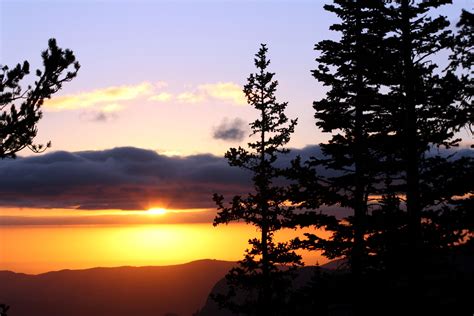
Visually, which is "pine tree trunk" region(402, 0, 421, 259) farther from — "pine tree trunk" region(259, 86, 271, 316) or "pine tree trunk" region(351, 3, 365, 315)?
"pine tree trunk" region(259, 86, 271, 316)

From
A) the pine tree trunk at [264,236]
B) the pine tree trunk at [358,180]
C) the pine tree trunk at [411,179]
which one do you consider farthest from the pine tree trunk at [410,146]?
the pine tree trunk at [264,236]

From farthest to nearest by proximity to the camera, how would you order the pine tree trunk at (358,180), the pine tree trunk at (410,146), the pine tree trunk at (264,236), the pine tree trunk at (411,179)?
the pine tree trunk at (264,236), the pine tree trunk at (358,180), the pine tree trunk at (410,146), the pine tree trunk at (411,179)

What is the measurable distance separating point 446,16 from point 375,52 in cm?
283

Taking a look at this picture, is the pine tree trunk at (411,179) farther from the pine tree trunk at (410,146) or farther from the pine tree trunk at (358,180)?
the pine tree trunk at (358,180)

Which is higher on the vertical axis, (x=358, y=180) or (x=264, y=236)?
(x=358, y=180)

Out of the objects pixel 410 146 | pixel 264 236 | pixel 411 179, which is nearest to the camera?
pixel 411 179

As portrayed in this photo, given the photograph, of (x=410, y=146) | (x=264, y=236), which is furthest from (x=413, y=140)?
(x=264, y=236)

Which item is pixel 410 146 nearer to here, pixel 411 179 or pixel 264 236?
pixel 411 179

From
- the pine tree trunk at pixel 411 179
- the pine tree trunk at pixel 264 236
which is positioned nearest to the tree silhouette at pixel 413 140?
the pine tree trunk at pixel 411 179

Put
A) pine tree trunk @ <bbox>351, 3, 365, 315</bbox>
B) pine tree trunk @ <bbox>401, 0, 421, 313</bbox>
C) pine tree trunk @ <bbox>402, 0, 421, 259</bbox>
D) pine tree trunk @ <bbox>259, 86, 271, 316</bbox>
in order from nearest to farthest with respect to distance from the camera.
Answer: pine tree trunk @ <bbox>401, 0, 421, 313</bbox> < pine tree trunk @ <bbox>402, 0, 421, 259</bbox> < pine tree trunk @ <bbox>351, 3, 365, 315</bbox> < pine tree trunk @ <bbox>259, 86, 271, 316</bbox>

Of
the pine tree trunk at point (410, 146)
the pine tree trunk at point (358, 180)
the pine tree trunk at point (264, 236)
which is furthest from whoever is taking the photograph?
the pine tree trunk at point (264, 236)

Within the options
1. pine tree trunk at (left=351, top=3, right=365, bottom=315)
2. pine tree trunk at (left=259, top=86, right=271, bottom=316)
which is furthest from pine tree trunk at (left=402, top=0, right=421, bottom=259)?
pine tree trunk at (left=259, top=86, right=271, bottom=316)

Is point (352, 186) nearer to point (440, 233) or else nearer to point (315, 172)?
point (315, 172)

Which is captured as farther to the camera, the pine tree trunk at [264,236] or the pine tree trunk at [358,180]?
the pine tree trunk at [264,236]
